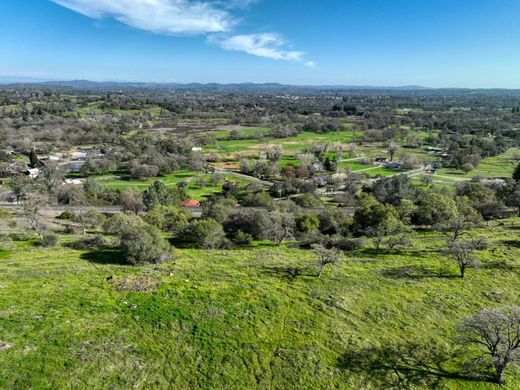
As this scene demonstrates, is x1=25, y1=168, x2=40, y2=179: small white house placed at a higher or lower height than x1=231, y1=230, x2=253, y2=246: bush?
lower

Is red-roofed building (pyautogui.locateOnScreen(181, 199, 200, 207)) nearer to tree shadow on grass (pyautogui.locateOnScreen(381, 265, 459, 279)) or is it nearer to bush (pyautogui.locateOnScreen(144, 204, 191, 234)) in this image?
bush (pyautogui.locateOnScreen(144, 204, 191, 234))

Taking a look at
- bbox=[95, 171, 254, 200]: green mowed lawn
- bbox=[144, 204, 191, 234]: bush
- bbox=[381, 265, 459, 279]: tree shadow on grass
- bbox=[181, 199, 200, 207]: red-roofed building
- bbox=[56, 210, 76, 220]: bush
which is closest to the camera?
bbox=[381, 265, 459, 279]: tree shadow on grass

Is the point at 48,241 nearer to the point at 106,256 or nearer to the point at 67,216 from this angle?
the point at 106,256

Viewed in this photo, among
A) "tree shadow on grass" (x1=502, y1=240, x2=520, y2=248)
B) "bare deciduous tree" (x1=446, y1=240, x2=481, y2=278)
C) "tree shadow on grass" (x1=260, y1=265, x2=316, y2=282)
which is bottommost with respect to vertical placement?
"tree shadow on grass" (x1=502, y1=240, x2=520, y2=248)

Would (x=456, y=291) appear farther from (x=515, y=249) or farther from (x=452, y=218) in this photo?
(x=452, y=218)

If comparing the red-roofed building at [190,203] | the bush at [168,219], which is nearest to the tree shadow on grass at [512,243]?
the bush at [168,219]

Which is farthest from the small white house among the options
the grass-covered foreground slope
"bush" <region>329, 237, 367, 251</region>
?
"bush" <region>329, 237, 367, 251</region>

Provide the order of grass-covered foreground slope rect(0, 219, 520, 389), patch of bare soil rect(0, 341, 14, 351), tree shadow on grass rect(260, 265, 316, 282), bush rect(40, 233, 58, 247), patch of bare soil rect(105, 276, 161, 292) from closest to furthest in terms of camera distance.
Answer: grass-covered foreground slope rect(0, 219, 520, 389)
patch of bare soil rect(0, 341, 14, 351)
patch of bare soil rect(105, 276, 161, 292)
tree shadow on grass rect(260, 265, 316, 282)
bush rect(40, 233, 58, 247)
